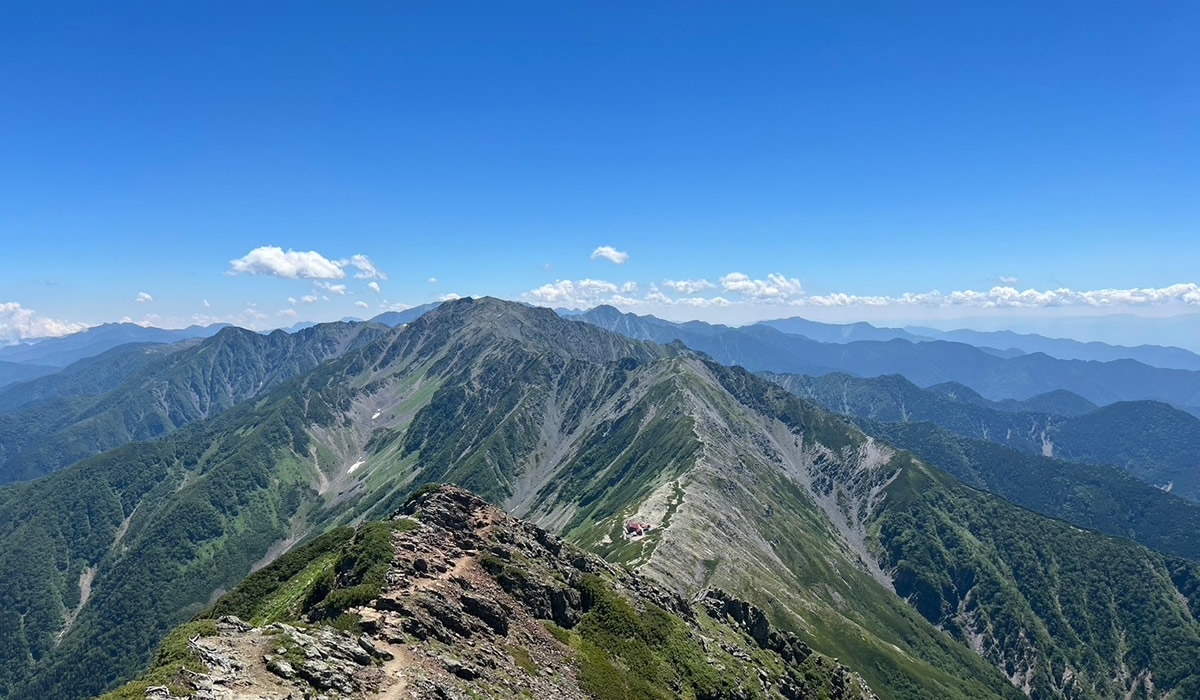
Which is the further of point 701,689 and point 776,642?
point 776,642

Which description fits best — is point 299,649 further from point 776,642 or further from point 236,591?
point 776,642

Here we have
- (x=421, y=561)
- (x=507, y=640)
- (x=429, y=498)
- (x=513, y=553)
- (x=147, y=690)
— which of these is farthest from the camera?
(x=429, y=498)

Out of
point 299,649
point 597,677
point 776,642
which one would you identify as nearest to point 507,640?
point 597,677

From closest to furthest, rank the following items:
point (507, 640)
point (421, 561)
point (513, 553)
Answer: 1. point (507, 640)
2. point (421, 561)
3. point (513, 553)

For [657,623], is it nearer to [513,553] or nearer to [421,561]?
[513,553]

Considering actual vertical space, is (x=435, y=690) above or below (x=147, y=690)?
below

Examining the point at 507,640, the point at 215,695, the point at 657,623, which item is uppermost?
the point at 215,695

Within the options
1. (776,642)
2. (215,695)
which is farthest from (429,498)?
(776,642)
